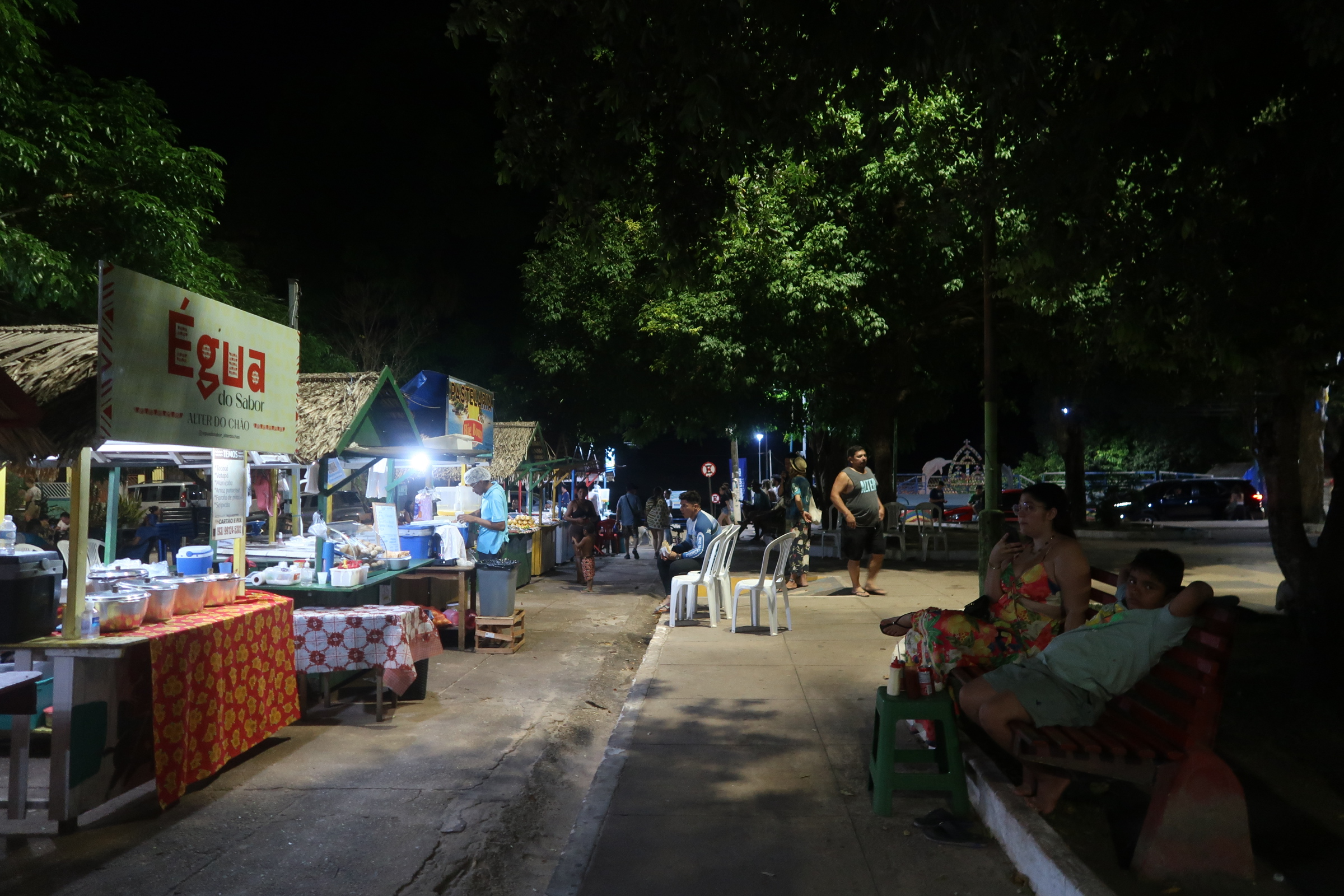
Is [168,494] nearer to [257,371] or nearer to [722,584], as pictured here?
[722,584]

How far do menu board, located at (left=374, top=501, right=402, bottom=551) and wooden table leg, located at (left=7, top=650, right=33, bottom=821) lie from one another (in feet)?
16.1

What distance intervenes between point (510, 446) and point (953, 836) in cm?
1796

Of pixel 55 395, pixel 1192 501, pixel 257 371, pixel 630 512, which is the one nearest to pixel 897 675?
pixel 257 371

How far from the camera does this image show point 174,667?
16.5 ft

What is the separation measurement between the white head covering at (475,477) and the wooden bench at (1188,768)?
12.7m

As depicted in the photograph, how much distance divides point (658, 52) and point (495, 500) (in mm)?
7776

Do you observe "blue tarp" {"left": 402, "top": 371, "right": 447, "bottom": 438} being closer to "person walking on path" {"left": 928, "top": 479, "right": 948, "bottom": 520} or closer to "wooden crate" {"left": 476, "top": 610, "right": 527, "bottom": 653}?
"wooden crate" {"left": 476, "top": 610, "right": 527, "bottom": 653}

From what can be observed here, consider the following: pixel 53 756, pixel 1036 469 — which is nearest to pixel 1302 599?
pixel 53 756

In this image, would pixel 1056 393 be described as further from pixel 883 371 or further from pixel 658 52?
pixel 658 52

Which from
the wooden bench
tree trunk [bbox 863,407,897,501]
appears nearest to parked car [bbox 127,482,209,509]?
tree trunk [bbox 863,407,897,501]

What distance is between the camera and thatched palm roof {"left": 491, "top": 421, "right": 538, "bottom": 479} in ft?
67.1

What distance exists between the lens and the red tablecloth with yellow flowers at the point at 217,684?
4941 mm

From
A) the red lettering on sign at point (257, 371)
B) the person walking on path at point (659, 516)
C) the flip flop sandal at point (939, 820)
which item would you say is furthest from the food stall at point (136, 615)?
the person walking on path at point (659, 516)

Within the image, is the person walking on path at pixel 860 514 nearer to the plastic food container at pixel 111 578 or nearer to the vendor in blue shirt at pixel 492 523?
the vendor in blue shirt at pixel 492 523
